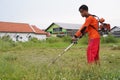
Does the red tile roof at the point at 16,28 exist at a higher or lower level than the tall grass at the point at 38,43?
higher

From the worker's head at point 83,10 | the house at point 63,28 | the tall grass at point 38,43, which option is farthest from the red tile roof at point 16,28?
the worker's head at point 83,10

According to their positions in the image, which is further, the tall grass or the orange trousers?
the tall grass

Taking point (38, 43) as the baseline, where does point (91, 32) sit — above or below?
above

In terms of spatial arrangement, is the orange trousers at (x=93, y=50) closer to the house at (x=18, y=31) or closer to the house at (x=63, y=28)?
the house at (x=18, y=31)

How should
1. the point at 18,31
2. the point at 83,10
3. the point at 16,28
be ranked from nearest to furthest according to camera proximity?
the point at 83,10, the point at 18,31, the point at 16,28

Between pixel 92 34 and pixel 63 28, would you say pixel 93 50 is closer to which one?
pixel 92 34

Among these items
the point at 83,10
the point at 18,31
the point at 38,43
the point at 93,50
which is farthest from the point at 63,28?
the point at 93,50

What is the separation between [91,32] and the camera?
6426 mm

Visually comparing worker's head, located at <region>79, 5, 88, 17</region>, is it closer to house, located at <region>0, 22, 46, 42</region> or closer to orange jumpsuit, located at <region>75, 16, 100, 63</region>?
orange jumpsuit, located at <region>75, 16, 100, 63</region>

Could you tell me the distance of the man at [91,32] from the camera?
6.28 meters

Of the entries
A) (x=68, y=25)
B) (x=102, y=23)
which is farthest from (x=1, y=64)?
(x=68, y=25)

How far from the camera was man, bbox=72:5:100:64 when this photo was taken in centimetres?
628

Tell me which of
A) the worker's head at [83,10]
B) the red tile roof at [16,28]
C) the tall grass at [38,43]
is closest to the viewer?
the worker's head at [83,10]

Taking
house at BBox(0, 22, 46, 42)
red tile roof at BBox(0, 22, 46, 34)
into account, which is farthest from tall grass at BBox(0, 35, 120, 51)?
red tile roof at BBox(0, 22, 46, 34)
